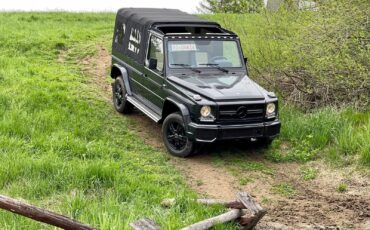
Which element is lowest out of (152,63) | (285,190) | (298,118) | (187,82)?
(285,190)

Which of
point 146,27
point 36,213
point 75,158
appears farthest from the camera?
point 146,27

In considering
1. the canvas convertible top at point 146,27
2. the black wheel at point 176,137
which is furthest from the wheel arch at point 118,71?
the black wheel at point 176,137

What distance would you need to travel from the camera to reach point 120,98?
Answer: 1050 cm

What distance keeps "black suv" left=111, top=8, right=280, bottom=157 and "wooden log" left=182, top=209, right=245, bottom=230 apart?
2.44 meters

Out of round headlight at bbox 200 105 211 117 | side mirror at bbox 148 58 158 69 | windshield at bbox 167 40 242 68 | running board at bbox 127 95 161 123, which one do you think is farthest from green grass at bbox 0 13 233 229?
windshield at bbox 167 40 242 68

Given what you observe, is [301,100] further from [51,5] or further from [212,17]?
[51,5]

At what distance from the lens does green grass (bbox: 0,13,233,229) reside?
577 centimetres

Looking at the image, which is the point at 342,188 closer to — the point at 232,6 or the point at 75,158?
the point at 75,158

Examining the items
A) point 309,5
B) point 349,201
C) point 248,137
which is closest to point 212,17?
point 309,5

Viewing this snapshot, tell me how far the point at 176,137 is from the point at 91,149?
1.34m

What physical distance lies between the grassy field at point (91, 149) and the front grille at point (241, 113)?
0.83 metres

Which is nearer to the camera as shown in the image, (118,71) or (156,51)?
(156,51)

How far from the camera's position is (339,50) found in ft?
32.9

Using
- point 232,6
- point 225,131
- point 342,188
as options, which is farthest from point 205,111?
point 232,6
